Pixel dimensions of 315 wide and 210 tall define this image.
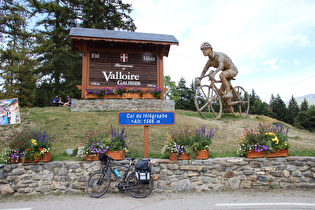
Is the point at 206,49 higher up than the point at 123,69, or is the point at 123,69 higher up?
the point at 206,49

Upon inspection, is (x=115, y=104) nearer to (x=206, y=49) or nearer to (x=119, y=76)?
(x=119, y=76)

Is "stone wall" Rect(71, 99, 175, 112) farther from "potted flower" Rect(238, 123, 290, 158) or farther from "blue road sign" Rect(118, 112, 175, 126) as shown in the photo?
"potted flower" Rect(238, 123, 290, 158)

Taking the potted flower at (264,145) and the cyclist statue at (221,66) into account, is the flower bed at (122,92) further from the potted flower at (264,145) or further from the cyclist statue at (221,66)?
the potted flower at (264,145)

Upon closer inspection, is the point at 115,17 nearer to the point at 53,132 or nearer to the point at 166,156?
the point at 53,132

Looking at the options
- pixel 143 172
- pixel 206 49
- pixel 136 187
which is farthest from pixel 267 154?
pixel 206 49

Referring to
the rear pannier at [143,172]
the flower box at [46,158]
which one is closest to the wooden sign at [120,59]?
the flower box at [46,158]

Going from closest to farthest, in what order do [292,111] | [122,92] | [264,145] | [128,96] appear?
1. [264,145]
2. [122,92]
3. [128,96]
4. [292,111]

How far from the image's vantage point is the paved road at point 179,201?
155 inches

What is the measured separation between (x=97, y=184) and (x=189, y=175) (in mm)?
2060

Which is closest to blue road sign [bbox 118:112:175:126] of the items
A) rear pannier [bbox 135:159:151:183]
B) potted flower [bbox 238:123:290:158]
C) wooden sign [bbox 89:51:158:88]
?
rear pannier [bbox 135:159:151:183]

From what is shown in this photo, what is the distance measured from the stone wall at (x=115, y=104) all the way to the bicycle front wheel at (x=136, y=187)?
727 centimetres

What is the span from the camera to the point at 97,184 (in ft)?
14.8

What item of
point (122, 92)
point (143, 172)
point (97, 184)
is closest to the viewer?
point (143, 172)

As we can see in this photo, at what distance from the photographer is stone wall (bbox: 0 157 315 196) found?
4.70 metres
